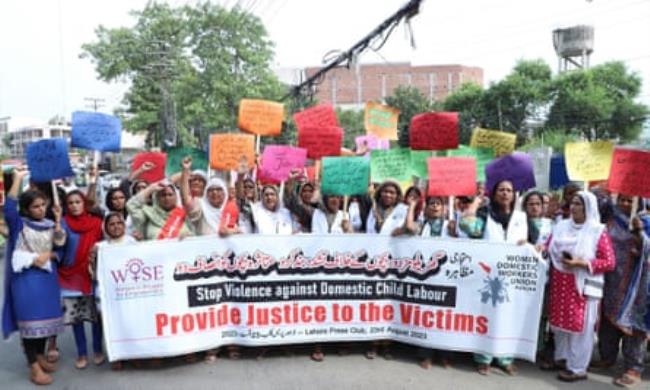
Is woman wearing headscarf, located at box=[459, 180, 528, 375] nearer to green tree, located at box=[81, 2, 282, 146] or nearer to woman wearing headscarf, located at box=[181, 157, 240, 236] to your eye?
woman wearing headscarf, located at box=[181, 157, 240, 236]

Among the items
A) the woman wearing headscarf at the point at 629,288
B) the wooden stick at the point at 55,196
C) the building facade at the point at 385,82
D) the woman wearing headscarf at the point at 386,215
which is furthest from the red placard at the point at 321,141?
the building facade at the point at 385,82

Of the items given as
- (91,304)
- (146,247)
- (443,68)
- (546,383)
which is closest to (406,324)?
(546,383)

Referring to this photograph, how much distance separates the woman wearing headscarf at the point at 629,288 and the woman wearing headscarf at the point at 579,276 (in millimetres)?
164

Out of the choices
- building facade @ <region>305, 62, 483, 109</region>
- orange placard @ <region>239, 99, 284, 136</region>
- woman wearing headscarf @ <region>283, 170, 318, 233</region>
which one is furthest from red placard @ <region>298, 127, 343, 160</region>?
building facade @ <region>305, 62, 483, 109</region>

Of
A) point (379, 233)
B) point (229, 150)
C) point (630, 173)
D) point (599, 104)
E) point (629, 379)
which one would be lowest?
point (629, 379)

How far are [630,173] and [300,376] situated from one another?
9.60 ft

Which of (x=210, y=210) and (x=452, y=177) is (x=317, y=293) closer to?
(x=210, y=210)

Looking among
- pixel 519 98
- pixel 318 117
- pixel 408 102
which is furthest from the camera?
pixel 408 102

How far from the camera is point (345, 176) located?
4.66 meters

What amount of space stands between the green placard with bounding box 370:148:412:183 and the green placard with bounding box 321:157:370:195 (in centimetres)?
42

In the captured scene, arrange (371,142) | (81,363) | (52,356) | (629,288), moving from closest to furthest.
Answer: (629,288)
(81,363)
(52,356)
(371,142)

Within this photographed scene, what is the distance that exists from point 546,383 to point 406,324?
1109 millimetres

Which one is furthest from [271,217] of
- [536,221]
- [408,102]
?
[408,102]

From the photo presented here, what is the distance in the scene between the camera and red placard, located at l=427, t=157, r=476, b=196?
4.45m
